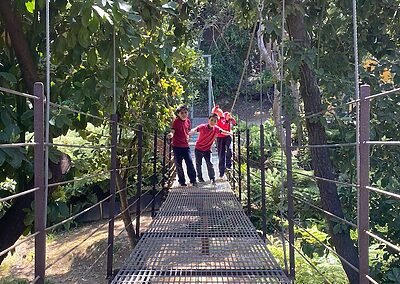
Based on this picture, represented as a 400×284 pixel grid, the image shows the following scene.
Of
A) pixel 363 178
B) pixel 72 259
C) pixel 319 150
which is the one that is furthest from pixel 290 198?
pixel 72 259

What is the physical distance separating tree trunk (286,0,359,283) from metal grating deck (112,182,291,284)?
58 centimetres

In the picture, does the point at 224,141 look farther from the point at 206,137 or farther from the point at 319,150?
the point at 319,150

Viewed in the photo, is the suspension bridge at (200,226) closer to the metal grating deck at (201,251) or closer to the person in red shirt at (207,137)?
the metal grating deck at (201,251)

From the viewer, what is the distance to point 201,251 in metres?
3.07

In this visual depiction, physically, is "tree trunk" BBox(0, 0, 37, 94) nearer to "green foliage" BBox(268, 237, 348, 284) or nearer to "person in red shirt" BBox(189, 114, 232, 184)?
"green foliage" BBox(268, 237, 348, 284)

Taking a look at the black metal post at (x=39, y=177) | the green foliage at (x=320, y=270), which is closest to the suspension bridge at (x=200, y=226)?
the black metal post at (x=39, y=177)

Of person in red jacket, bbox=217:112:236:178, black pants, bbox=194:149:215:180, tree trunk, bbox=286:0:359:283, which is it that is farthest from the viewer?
person in red jacket, bbox=217:112:236:178

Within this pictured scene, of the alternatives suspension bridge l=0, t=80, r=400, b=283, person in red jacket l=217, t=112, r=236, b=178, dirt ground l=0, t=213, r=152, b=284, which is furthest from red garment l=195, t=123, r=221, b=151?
suspension bridge l=0, t=80, r=400, b=283

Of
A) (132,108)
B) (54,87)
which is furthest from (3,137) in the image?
(132,108)

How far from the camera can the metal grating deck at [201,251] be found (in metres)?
2.53

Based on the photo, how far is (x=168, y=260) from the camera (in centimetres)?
276

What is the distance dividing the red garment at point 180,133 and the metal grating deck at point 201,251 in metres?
1.22

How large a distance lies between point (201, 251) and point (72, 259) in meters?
3.88

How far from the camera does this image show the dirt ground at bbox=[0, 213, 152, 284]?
589 centimetres
